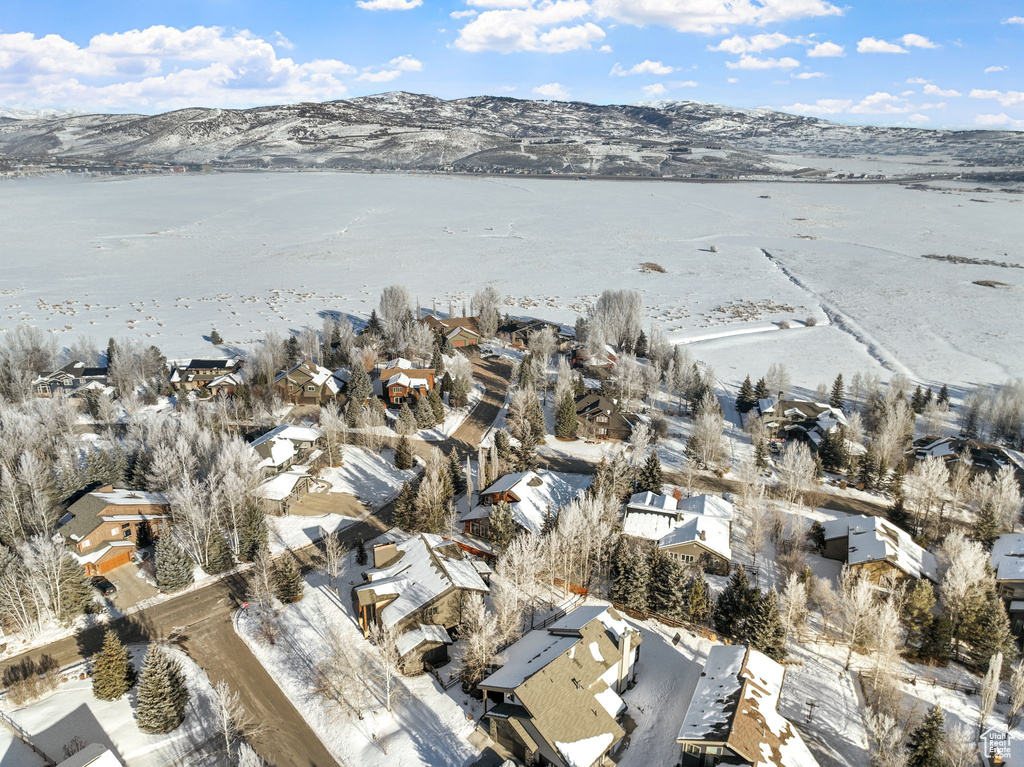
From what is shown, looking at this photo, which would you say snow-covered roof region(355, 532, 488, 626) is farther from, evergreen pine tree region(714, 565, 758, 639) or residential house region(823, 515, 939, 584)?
residential house region(823, 515, 939, 584)

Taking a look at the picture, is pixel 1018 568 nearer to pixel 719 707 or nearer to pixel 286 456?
pixel 719 707

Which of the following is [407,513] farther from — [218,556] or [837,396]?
[837,396]

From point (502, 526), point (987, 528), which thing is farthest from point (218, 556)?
point (987, 528)

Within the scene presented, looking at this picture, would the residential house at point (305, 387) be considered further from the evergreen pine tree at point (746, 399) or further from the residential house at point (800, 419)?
the residential house at point (800, 419)

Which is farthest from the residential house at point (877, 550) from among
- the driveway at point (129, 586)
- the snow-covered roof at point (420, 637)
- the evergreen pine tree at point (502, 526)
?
the driveway at point (129, 586)

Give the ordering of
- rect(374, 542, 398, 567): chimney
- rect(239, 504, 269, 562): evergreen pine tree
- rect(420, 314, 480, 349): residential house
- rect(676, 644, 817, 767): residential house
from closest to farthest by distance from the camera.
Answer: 1. rect(676, 644, 817, 767): residential house
2. rect(374, 542, 398, 567): chimney
3. rect(239, 504, 269, 562): evergreen pine tree
4. rect(420, 314, 480, 349): residential house

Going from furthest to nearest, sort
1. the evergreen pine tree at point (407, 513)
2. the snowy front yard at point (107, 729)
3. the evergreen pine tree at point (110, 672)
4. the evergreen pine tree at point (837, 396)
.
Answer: the evergreen pine tree at point (837, 396)
the evergreen pine tree at point (407, 513)
the evergreen pine tree at point (110, 672)
the snowy front yard at point (107, 729)

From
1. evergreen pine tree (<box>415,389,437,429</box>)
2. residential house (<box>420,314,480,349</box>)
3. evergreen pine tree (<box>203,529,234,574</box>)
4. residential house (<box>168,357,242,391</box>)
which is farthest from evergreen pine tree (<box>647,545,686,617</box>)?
residential house (<box>420,314,480,349</box>)
